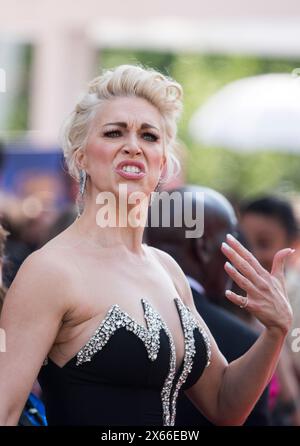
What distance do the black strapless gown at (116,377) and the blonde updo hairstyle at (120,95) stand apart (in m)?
0.51

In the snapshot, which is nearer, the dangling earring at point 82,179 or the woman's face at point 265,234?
the dangling earring at point 82,179

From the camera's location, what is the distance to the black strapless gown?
108 inches

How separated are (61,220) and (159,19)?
7.48 m

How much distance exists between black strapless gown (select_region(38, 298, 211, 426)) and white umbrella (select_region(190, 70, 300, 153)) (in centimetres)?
776

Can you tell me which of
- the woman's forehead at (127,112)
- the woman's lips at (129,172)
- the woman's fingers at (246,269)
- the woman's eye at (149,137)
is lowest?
the woman's fingers at (246,269)

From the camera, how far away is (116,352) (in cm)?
275

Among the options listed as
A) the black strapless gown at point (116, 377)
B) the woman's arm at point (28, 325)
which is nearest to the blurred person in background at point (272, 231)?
the black strapless gown at point (116, 377)

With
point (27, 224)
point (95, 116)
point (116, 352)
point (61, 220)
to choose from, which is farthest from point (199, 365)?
point (27, 224)

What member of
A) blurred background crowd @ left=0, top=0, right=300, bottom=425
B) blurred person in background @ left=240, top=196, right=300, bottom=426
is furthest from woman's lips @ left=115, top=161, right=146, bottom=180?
blurred person in background @ left=240, top=196, right=300, bottom=426

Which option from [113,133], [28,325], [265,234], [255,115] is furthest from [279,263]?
[255,115]

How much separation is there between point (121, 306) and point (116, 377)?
0.63 feet

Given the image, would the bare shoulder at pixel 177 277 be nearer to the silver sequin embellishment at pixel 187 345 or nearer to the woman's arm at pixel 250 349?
the woman's arm at pixel 250 349

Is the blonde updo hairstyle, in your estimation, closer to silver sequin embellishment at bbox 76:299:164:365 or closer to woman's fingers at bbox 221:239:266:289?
woman's fingers at bbox 221:239:266:289

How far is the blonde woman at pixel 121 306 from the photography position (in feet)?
8.86
